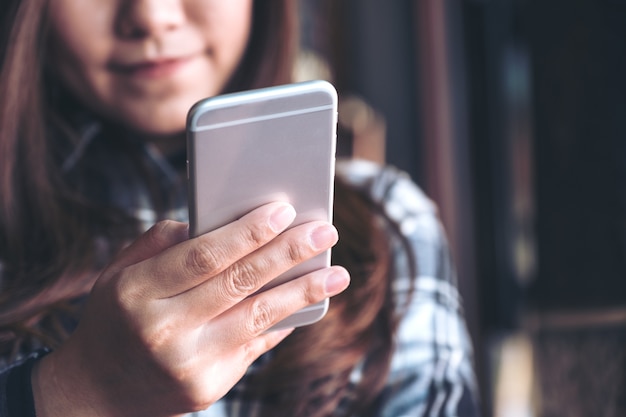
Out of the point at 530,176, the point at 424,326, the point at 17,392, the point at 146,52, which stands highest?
the point at 146,52

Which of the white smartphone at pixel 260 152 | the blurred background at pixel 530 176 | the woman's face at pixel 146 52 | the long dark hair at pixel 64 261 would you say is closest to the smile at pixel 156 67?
the woman's face at pixel 146 52

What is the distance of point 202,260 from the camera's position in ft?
1.63

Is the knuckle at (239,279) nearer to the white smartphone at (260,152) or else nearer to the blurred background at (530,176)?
the white smartphone at (260,152)

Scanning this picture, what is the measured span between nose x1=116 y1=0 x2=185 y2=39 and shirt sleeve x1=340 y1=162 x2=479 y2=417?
349 millimetres

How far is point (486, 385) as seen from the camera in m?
1.95

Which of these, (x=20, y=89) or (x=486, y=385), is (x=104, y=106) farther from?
(x=486, y=385)

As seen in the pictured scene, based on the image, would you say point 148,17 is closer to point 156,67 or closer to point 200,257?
point 156,67

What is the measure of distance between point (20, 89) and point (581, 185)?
1377 mm

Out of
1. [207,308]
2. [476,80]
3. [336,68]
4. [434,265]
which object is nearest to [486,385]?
[476,80]

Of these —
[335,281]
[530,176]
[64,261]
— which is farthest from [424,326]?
[530,176]

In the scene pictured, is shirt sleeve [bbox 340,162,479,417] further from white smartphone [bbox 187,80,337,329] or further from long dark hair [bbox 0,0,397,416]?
white smartphone [bbox 187,80,337,329]

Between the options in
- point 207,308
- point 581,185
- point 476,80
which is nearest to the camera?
point 207,308

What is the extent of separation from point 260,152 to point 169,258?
10 cm

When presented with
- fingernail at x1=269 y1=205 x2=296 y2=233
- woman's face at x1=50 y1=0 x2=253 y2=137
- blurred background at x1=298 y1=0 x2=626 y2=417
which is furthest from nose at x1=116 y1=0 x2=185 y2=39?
blurred background at x1=298 y1=0 x2=626 y2=417
